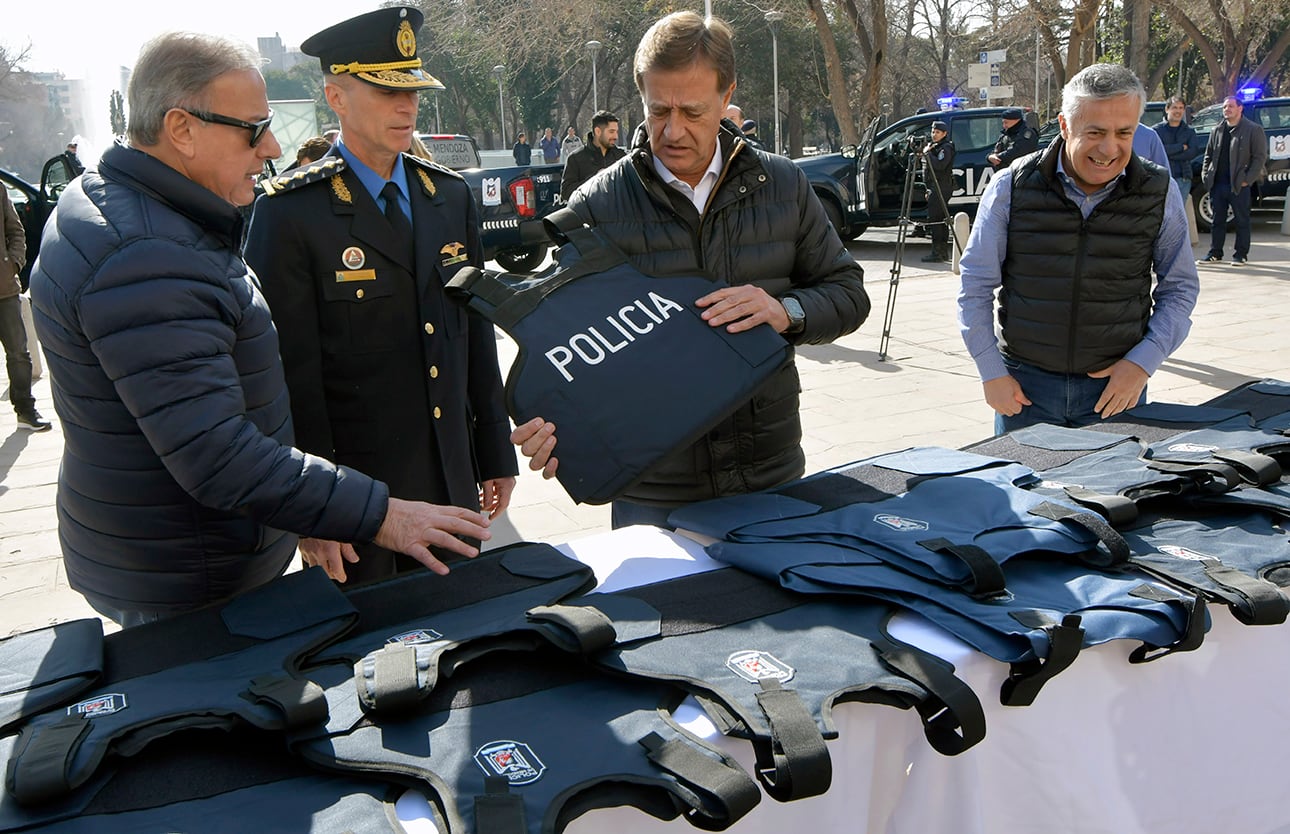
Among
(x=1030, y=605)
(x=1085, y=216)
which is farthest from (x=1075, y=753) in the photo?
(x=1085, y=216)

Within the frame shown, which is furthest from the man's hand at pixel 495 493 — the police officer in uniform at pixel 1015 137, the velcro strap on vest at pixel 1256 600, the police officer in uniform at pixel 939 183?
the police officer in uniform at pixel 1015 137

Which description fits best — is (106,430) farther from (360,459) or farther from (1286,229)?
(1286,229)

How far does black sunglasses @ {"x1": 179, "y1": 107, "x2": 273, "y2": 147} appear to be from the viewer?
187 centimetres

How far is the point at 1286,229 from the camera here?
14359 mm

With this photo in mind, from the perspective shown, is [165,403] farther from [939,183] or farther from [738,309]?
[939,183]

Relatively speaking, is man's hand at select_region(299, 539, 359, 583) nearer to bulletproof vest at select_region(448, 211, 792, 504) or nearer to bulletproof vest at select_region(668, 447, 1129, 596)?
bulletproof vest at select_region(448, 211, 792, 504)

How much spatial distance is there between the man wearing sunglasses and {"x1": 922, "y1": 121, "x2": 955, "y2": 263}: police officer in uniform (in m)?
11.8

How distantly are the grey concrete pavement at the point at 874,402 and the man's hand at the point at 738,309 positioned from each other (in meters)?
2.69

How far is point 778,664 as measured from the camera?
5.30ft

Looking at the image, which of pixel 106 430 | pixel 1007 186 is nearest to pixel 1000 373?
pixel 1007 186

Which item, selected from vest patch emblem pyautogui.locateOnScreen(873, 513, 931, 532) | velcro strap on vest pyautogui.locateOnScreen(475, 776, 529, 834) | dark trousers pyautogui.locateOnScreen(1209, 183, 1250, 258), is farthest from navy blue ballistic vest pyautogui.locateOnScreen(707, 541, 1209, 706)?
dark trousers pyautogui.locateOnScreen(1209, 183, 1250, 258)

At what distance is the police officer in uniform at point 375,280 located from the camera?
2.42 metres

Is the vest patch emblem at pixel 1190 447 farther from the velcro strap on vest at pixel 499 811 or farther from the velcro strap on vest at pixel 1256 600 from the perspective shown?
the velcro strap on vest at pixel 499 811

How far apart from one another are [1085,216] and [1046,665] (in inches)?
75.7
